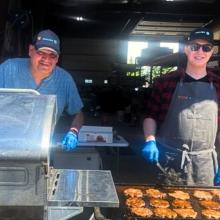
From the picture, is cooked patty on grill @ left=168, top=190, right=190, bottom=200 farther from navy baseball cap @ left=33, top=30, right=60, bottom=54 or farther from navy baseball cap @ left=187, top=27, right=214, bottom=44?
navy baseball cap @ left=33, top=30, right=60, bottom=54

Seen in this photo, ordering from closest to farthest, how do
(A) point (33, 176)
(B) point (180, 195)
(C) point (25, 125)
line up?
1. (A) point (33, 176)
2. (C) point (25, 125)
3. (B) point (180, 195)

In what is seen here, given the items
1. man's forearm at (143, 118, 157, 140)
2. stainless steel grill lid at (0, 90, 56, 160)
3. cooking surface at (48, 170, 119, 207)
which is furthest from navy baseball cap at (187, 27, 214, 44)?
stainless steel grill lid at (0, 90, 56, 160)

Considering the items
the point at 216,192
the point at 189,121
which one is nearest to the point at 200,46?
the point at 189,121

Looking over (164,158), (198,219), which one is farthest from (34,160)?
(164,158)

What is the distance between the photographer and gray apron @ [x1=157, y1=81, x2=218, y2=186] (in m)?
3.60

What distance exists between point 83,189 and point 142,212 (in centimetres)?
119

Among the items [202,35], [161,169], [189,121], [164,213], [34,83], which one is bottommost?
[164,213]

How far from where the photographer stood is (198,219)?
2.94m

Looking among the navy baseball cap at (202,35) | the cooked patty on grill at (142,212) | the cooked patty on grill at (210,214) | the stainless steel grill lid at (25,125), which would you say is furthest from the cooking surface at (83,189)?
the navy baseball cap at (202,35)

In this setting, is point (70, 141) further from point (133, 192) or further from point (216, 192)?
point (216, 192)

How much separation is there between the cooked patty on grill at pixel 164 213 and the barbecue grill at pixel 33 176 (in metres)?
1.03

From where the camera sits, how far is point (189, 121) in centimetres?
363

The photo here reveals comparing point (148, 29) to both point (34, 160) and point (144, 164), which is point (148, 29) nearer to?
point (144, 164)

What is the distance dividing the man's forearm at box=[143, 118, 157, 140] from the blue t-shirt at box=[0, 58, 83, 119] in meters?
0.64
